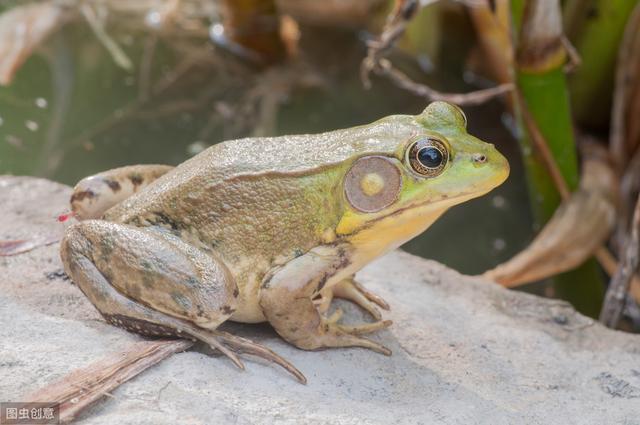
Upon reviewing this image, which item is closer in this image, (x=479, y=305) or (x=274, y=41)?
(x=479, y=305)

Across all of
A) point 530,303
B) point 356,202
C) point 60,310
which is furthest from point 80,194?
point 530,303

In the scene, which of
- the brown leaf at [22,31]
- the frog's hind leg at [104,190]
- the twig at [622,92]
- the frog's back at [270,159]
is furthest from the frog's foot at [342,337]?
the brown leaf at [22,31]

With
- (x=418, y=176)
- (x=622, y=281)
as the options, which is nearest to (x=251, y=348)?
(x=418, y=176)

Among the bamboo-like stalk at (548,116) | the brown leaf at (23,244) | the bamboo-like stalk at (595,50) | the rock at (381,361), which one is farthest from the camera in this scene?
the bamboo-like stalk at (595,50)

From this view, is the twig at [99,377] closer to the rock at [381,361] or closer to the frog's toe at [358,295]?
the rock at [381,361]

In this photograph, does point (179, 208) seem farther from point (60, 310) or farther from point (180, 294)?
point (60, 310)
